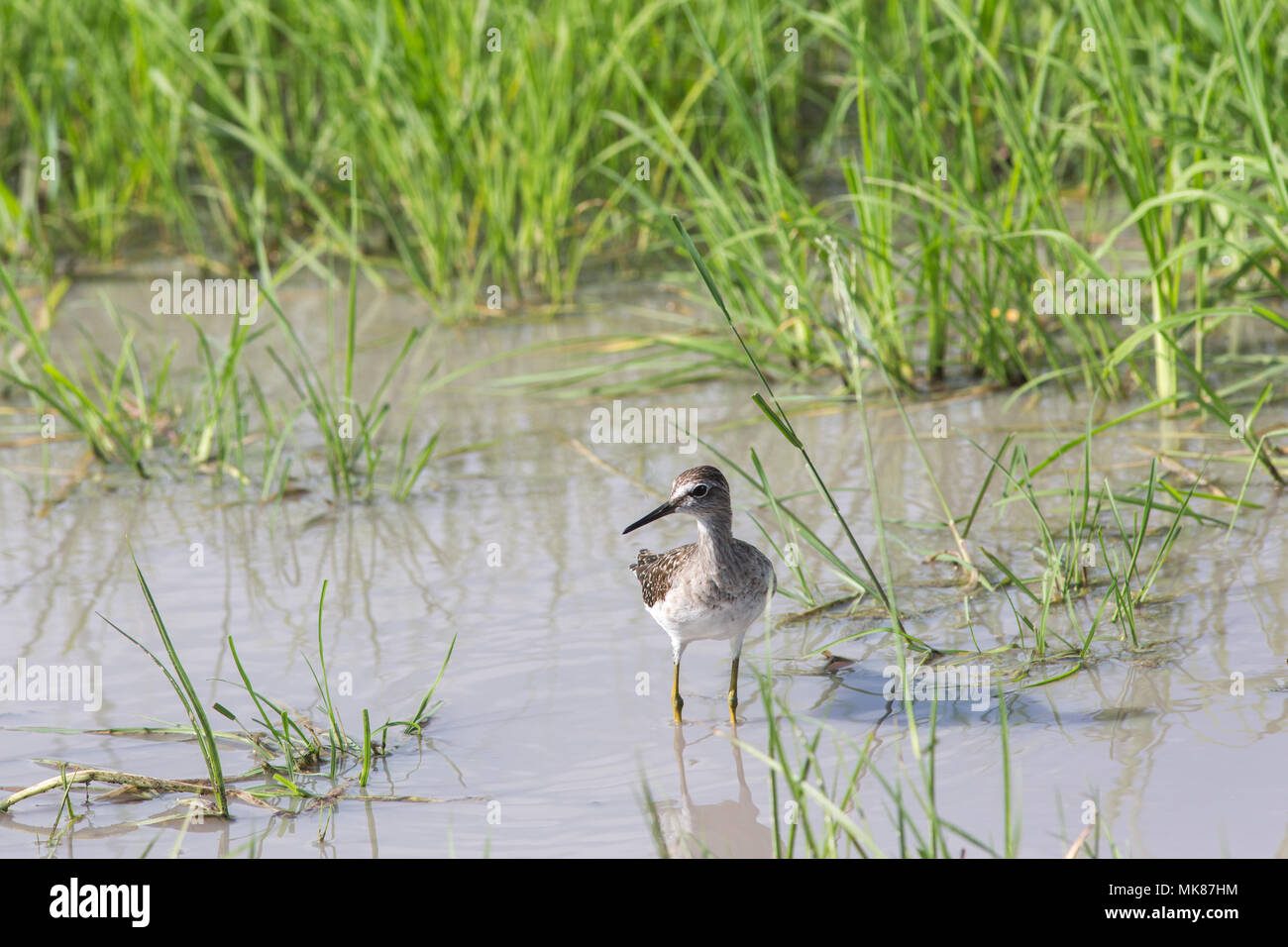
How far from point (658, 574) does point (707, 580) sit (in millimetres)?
310

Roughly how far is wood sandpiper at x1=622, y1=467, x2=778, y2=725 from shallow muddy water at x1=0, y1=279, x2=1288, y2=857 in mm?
237

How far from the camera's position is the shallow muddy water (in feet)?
11.0

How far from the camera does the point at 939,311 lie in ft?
19.2

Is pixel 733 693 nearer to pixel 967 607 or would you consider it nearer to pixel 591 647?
pixel 591 647

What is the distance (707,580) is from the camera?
383 centimetres

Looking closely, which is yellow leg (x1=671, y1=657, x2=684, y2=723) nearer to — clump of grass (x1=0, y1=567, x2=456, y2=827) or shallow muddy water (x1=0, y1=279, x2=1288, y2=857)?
shallow muddy water (x1=0, y1=279, x2=1288, y2=857)

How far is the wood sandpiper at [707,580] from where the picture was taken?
384 centimetres

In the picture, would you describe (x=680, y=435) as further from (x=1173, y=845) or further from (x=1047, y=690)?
(x=1173, y=845)

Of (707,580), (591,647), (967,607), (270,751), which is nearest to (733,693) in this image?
(707,580)

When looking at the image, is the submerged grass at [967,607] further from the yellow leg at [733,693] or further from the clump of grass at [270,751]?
the clump of grass at [270,751]

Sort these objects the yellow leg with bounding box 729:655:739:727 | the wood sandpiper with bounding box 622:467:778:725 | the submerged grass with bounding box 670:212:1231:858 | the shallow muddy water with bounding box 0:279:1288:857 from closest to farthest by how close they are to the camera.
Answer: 1. the submerged grass with bounding box 670:212:1231:858
2. the shallow muddy water with bounding box 0:279:1288:857
3. the wood sandpiper with bounding box 622:467:778:725
4. the yellow leg with bounding box 729:655:739:727

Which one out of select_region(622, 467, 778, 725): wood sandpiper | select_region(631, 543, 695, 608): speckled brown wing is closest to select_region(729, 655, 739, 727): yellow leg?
select_region(622, 467, 778, 725): wood sandpiper

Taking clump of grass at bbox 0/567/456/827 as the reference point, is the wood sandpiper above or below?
above

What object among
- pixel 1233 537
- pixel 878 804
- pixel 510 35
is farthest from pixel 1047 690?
pixel 510 35
